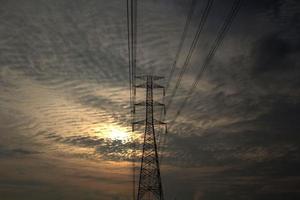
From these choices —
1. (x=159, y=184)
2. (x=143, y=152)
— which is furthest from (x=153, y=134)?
(x=159, y=184)

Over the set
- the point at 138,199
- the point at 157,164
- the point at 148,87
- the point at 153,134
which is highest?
the point at 148,87

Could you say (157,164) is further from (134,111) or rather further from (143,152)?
(134,111)

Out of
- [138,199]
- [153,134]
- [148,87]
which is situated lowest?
[138,199]

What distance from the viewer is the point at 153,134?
57938 mm

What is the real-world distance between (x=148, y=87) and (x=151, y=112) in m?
3.23

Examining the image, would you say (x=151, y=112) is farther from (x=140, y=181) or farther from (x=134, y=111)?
(x=140, y=181)

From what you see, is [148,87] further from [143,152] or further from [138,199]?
[138,199]

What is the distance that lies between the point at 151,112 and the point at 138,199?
10.6 m

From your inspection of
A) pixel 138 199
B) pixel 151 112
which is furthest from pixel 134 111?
pixel 138 199

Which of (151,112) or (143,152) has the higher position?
(151,112)

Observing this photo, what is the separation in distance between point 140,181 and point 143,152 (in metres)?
3.54

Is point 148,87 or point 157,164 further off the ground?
point 148,87

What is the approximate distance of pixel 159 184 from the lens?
Answer: 183 feet

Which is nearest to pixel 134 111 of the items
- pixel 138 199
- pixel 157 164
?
pixel 157 164
